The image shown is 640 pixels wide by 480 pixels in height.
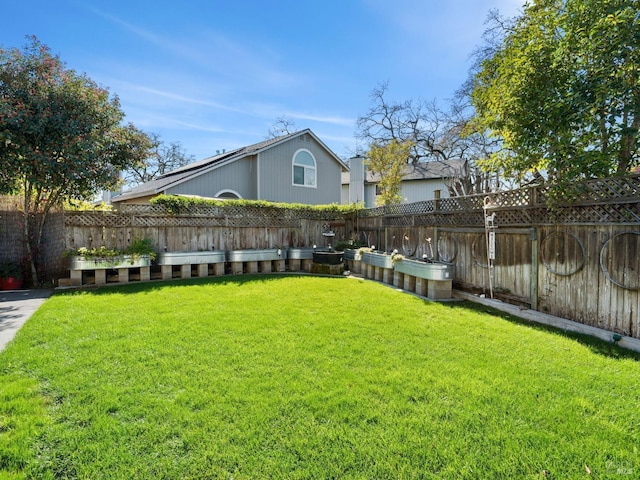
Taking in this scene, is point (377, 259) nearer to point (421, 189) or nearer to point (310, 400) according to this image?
point (310, 400)

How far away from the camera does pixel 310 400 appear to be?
2.65m

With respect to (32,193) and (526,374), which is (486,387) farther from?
(32,193)

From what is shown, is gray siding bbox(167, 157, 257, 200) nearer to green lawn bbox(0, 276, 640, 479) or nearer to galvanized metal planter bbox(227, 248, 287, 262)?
galvanized metal planter bbox(227, 248, 287, 262)

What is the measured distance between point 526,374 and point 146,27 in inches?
417

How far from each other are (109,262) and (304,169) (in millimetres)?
9339

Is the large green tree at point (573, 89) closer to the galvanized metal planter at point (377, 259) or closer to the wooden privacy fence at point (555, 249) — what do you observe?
the wooden privacy fence at point (555, 249)

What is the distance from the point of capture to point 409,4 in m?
8.19

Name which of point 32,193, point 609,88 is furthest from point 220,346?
point 32,193

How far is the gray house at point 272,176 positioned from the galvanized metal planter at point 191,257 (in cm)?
444

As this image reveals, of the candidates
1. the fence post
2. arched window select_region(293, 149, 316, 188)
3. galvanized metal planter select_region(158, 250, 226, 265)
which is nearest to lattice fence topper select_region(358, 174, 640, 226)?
the fence post

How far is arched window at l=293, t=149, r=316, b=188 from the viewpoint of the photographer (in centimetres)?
1438

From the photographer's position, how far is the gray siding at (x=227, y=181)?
12.0 m

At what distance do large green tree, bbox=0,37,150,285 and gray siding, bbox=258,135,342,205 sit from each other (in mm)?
6089

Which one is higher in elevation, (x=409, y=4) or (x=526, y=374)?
(x=409, y=4)
